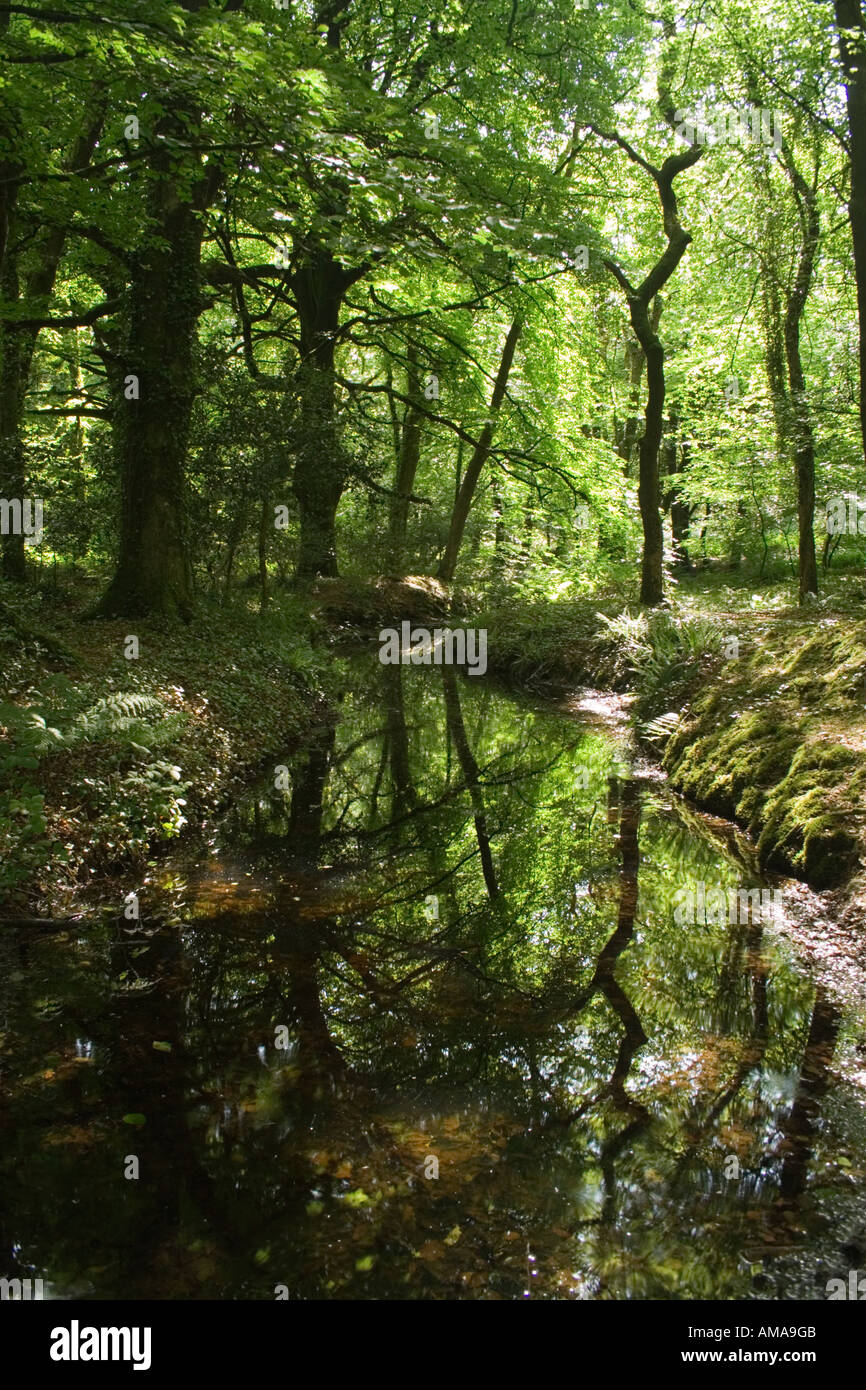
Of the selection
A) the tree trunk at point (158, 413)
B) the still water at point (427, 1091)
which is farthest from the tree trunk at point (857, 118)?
the tree trunk at point (158, 413)

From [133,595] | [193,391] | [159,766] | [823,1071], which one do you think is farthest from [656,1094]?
[193,391]

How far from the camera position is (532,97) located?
1508 cm

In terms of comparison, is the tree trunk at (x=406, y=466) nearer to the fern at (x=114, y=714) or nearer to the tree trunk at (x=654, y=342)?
the tree trunk at (x=654, y=342)

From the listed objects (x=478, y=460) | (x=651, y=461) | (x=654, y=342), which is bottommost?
(x=651, y=461)

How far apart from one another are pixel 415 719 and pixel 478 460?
30.8 feet

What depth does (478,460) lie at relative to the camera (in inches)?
811

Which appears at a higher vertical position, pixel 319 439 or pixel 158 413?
pixel 319 439

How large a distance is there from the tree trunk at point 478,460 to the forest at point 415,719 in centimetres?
20

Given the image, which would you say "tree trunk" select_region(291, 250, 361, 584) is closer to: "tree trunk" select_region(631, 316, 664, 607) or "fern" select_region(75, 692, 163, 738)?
Result: "tree trunk" select_region(631, 316, 664, 607)

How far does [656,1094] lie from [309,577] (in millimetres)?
16039

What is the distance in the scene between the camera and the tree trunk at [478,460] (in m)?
20.1

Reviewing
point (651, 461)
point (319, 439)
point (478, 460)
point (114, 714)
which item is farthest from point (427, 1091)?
point (478, 460)

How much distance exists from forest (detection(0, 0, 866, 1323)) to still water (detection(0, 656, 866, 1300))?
2 cm

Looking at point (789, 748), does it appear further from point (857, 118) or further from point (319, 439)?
point (319, 439)
